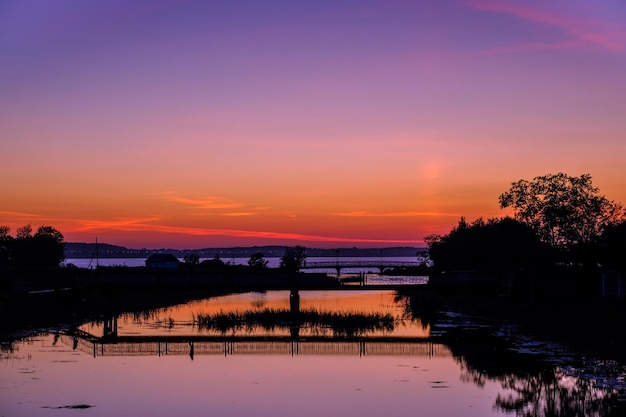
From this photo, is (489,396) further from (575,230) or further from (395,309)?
(395,309)

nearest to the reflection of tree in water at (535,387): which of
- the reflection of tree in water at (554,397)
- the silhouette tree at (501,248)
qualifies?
the reflection of tree in water at (554,397)

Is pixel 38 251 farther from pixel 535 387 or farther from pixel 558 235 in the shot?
pixel 535 387

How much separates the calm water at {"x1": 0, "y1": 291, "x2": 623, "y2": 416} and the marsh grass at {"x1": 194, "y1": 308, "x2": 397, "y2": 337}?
0.97 m

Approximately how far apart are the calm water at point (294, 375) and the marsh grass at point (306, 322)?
97cm

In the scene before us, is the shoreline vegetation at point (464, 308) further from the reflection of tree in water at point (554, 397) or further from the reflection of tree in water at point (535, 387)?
the reflection of tree in water at point (554, 397)


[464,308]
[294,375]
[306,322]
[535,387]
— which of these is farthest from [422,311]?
[535,387]

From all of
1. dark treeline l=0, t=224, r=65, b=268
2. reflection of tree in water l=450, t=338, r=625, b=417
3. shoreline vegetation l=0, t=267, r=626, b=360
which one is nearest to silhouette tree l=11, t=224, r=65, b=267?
dark treeline l=0, t=224, r=65, b=268

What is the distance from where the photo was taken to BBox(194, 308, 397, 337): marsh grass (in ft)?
220

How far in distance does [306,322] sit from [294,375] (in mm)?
30355

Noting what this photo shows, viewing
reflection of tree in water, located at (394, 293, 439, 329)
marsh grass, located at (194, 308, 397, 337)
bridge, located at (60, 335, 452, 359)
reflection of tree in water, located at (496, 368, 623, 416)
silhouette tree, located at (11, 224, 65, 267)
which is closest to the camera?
reflection of tree in water, located at (496, 368, 623, 416)

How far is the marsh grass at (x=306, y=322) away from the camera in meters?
67.0

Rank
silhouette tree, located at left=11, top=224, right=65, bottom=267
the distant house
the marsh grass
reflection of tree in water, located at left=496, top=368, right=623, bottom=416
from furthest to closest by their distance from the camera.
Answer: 1. the distant house
2. silhouette tree, located at left=11, top=224, right=65, bottom=267
3. the marsh grass
4. reflection of tree in water, located at left=496, top=368, right=623, bottom=416

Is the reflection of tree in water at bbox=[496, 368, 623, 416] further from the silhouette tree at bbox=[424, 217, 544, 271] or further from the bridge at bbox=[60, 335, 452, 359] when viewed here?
the silhouette tree at bbox=[424, 217, 544, 271]

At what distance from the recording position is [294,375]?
42.0m
